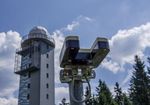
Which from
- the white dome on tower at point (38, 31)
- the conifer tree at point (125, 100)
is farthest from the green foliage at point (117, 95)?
the white dome on tower at point (38, 31)

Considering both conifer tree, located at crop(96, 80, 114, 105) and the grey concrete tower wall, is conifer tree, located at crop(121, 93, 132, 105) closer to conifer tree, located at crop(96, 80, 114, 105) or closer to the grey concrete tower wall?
conifer tree, located at crop(96, 80, 114, 105)

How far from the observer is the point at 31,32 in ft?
181

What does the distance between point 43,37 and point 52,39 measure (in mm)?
2733

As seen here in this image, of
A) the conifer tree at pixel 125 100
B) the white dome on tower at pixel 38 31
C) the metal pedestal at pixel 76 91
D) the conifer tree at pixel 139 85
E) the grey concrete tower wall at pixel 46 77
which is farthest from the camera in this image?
the white dome on tower at pixel 38 31

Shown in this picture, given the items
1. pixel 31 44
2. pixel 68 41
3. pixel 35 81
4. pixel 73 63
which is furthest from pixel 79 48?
pixel 31 44

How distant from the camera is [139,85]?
1667 inches

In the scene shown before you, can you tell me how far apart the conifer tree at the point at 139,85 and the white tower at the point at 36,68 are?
51.1 ft

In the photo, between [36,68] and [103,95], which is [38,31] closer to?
[36,68]

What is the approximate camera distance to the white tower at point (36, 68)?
48.2 metres

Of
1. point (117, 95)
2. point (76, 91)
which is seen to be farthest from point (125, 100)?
point (76, 91)

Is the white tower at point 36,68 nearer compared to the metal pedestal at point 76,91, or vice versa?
the metal pedestal at point 76,91

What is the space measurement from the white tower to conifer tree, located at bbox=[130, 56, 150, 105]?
15.6m

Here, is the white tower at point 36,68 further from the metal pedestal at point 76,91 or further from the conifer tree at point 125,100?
the metal pedestal at point 76,91

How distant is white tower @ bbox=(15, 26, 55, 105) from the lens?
48188 mm
